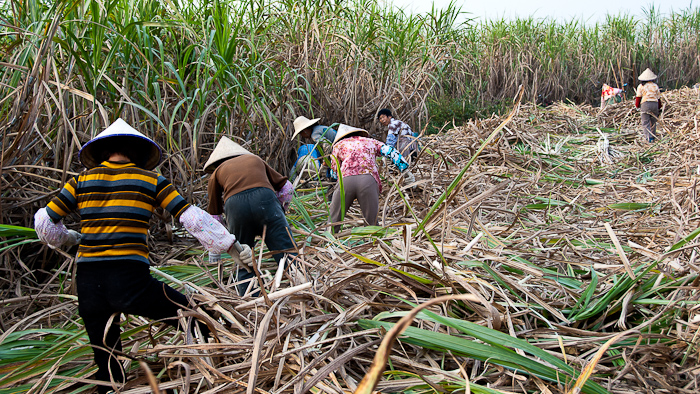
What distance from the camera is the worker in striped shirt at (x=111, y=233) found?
69.7 inches

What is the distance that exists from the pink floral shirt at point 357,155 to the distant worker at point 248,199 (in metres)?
0.81

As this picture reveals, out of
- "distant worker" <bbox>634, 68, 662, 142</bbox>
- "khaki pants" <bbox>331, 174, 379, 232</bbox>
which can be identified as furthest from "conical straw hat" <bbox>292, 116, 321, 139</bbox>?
"distant worker" <bbox>634, 68, 662, 142</bbox>

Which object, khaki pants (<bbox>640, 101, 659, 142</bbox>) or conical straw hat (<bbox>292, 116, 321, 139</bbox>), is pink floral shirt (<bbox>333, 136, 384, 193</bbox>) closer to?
conical straw hat (<bbox>292, 116, 321, 139</bbox>)

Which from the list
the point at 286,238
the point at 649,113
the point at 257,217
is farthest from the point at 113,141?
the point at 649,113

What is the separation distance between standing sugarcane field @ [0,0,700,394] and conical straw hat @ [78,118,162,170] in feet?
0.04

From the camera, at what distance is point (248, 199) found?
8.91ft

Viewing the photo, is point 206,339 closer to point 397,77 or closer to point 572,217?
point 572,217

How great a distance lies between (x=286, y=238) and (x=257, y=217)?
23cm

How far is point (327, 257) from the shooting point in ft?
7.48

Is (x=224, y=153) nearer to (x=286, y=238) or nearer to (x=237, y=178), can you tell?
(x=237, y=178)

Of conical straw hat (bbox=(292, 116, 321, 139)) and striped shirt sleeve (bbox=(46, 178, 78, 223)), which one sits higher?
conical straw hat (bbox=(292, 116, 321, 139))

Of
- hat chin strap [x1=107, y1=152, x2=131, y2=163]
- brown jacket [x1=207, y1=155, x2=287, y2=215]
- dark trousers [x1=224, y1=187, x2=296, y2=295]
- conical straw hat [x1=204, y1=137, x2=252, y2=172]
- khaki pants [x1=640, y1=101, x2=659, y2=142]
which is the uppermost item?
khaki pants [x1=640, y1=101, x2=659, y2=142]

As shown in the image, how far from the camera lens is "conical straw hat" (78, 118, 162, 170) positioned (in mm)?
1836

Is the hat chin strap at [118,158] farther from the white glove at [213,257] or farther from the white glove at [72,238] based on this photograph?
the white glove at [213,257]
